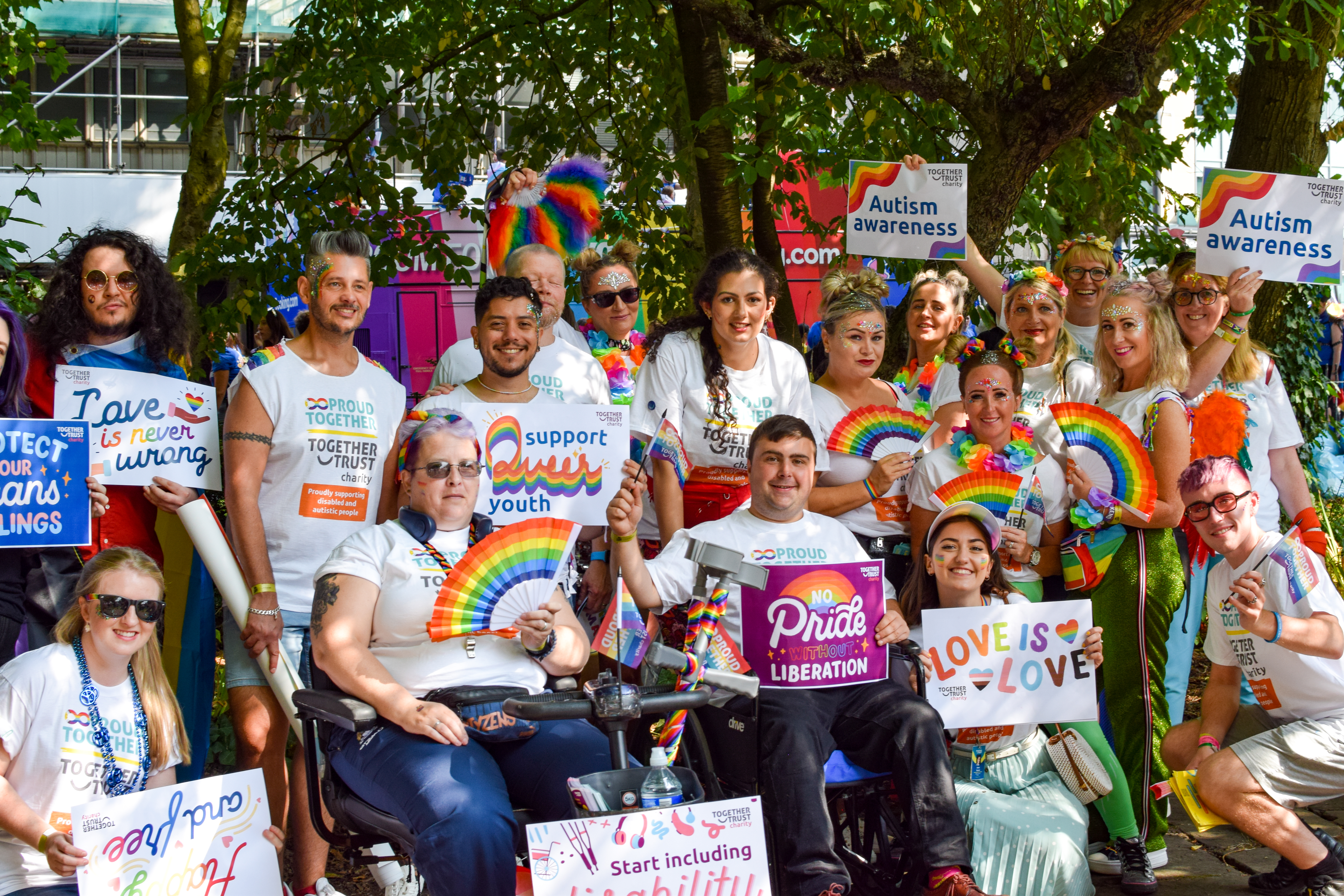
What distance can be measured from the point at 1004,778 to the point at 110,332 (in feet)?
9.86

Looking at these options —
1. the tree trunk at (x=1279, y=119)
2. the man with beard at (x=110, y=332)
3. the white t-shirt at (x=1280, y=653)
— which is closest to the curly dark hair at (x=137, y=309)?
the man with beard at (x=110, y=332)

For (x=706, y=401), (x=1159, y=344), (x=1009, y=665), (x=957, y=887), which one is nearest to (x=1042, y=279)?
(x=1159, y=344)

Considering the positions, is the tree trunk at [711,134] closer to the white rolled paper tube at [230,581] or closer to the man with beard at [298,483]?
the man with beard at [298,483]

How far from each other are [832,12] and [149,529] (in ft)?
13.1

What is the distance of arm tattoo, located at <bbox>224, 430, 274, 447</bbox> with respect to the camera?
12.5 ft

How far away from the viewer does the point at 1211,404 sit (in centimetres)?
474

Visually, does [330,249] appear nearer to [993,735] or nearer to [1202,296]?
[993,735]

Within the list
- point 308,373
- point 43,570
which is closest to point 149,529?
point 43,570

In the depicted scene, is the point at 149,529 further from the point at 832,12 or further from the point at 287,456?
the point at 832,12

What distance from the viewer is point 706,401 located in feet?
14.1

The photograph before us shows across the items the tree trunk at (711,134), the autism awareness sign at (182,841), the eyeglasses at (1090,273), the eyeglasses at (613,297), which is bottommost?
the autism awareness sign at (182,841)

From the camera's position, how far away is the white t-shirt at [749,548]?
12.5ft

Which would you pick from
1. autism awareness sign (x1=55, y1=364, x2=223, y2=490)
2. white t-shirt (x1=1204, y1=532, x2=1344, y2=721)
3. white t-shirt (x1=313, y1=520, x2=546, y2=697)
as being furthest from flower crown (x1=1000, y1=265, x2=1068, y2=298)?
autism awareness sign (x1=55, y1=364, x2=223, y2=490)

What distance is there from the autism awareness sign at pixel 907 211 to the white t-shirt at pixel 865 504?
1.24 metres
